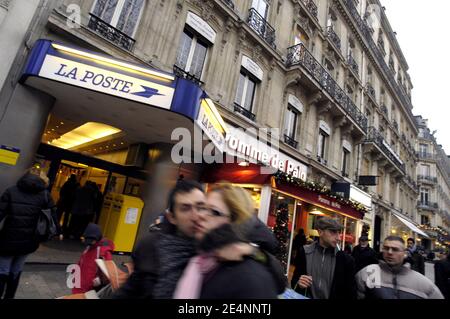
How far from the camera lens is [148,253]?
1652 mm

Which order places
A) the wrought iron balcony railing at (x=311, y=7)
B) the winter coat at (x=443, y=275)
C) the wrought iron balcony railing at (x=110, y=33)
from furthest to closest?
1. the wrought iron balcony railing at (x=311, y=7)
2. the wrought iron balcony railing at (x=110, y=33)
3. the winter coat at (x=443, y=275)

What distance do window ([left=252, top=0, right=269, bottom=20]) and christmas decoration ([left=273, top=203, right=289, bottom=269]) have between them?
815cm

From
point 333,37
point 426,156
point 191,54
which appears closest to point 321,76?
point 333,37

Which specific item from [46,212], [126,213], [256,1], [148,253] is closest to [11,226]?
[46,212]

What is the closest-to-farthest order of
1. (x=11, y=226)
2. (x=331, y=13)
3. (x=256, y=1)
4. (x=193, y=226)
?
(x=193, y=226)
(x=11, y=226)
(x=256, y=1)
(x=331, y=13)

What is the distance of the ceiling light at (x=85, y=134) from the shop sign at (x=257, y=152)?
3.62m

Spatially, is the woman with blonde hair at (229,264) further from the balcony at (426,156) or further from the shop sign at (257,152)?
the balcony at (426,156)

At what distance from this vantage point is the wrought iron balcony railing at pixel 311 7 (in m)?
13.1

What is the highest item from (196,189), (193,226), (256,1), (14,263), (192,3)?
(256,1)

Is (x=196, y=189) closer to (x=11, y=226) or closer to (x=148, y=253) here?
(x=148, y=253)

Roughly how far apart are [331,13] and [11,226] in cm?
1794

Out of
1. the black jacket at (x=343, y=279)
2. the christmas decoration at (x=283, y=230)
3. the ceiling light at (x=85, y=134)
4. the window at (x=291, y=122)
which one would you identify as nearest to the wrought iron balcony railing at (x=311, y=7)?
the window at (x=291, y=122)

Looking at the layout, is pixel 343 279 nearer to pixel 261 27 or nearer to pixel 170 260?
pixel 170 260

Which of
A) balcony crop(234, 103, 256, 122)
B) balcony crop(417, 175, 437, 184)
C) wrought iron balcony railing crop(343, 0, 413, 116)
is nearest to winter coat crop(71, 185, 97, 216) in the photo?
balcony crop(234, 103, 256, 122)
